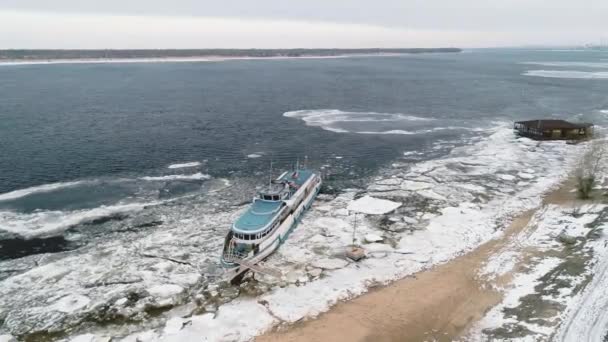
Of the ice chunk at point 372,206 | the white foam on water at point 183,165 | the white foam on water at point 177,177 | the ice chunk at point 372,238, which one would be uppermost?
the white foam on water at point 183,165

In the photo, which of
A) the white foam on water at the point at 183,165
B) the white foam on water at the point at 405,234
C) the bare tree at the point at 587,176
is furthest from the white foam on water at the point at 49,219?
the bare tree at the point at 587,176

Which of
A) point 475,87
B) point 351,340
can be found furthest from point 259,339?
point 475,87

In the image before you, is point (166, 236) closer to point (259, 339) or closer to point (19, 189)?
point (259, 339)

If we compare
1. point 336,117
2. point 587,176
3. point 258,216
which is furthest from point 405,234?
point 336,117

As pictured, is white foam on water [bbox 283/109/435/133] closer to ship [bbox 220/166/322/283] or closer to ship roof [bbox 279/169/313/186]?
ship roof [bbox 279/169/313/186]

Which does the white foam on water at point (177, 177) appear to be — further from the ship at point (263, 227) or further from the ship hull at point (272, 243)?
the ship hull at point (272, 243)

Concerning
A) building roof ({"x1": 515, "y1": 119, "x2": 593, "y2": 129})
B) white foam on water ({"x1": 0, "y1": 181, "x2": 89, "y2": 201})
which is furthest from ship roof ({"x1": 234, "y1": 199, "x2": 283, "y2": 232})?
building roof ({"x1": 515, "y1": 119, "x2": 593, "y2": 129})
